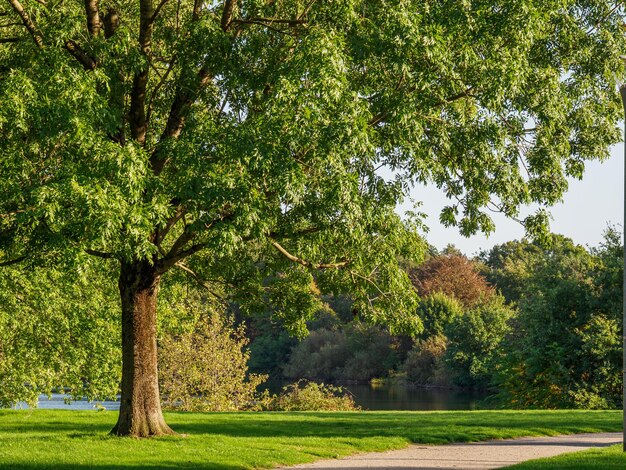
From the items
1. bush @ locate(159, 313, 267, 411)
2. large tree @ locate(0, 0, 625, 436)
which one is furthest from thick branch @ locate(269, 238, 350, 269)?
bush @ locate(159, 313, 267, 411)

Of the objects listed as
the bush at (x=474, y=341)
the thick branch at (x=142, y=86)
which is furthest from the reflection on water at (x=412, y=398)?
the thick branch at (x=142, y=86)

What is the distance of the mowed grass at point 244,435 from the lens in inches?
563

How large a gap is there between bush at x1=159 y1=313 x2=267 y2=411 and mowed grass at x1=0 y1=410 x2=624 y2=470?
9.91 meters

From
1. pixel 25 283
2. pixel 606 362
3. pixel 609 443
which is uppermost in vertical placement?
pixel 25 283

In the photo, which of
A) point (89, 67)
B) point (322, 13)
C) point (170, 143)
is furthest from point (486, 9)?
point (89, 67)

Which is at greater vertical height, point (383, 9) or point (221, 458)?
point (383, 9)

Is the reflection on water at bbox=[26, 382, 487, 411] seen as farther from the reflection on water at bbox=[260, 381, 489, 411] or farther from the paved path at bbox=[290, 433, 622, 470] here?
the paved path at bbox=[290, 433, 622, 470]

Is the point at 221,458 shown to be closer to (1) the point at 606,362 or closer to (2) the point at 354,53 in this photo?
(2) the point at 354,53

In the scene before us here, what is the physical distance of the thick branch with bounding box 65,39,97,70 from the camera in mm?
16031

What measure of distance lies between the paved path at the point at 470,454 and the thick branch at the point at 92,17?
28.4 ft

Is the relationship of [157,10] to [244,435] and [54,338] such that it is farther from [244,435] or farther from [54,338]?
[54,338]

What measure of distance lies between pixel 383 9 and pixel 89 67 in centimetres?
554

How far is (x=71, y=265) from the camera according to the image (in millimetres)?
13000

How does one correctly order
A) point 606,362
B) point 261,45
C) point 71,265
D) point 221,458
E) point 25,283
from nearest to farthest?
1. point 71,265
2. point 221,458
3. point 261,45
4. point 25,283
5. point 606,362
